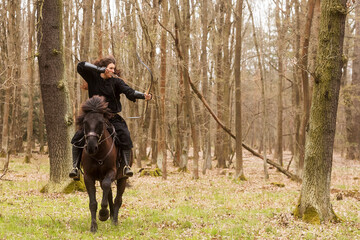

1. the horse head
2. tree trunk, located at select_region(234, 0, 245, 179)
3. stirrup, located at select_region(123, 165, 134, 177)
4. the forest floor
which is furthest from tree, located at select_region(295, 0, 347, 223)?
tree trunk, located at select_region(234, 0, 245, 179)

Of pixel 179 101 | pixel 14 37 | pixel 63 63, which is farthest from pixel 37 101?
pixel 63 63

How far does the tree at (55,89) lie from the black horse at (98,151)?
482 cm

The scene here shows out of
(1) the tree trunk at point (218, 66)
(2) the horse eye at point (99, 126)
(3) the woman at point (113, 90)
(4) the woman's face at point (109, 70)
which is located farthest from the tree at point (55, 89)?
(1) the tree trunk at point (218, 66)

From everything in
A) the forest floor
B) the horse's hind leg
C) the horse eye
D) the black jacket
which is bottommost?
the forest floor

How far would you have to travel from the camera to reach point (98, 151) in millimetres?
7570

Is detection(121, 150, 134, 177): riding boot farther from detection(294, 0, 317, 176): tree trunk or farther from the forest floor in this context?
detection(294, 0, 317, 176): tree trunk

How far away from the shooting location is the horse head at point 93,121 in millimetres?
7000

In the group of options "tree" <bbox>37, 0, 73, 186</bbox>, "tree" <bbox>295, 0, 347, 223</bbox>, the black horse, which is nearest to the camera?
the black horse

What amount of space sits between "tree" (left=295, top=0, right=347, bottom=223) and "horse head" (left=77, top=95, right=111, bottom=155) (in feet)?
16.6

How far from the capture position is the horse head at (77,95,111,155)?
7.00 meters

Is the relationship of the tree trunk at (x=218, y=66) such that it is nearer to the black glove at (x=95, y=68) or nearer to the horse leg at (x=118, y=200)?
the horse leg at (x=118, y=200)

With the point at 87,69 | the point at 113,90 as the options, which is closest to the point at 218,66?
the point at 113,90

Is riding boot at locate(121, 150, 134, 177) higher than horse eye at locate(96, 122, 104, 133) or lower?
lower

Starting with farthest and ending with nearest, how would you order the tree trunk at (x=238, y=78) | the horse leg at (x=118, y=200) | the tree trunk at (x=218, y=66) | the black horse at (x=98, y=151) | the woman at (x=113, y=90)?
the tree trunk at (x=218, y=66)
the tree trunk at (x=238, y=78)
the horse leg at (x=118, y=200)
the woman at (x=113, y=90)
the black horse at (x=98, y=151)
